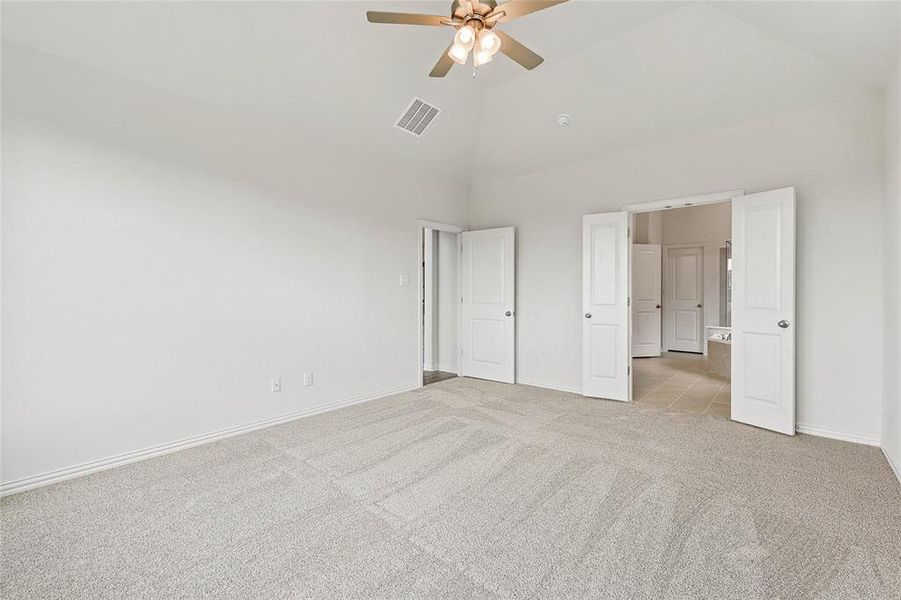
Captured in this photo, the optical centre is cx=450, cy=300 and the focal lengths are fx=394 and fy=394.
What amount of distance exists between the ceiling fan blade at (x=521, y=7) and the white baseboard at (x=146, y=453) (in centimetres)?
352

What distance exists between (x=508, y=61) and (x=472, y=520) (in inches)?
144

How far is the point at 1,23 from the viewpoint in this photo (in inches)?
88.9

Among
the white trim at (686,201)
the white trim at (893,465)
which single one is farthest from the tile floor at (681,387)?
the white trim at (686,201)

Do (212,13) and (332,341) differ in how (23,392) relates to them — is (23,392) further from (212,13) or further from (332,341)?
(212,13)

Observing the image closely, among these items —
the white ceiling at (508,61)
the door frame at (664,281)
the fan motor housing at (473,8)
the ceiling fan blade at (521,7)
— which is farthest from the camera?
the door frame at (664,281)

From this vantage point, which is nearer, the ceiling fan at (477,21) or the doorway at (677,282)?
the ceiling fan at (477,21)

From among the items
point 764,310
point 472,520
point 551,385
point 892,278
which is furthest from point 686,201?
point 472,520

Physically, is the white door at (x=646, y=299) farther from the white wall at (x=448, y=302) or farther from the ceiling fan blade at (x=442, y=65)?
the ceiling fan blade at (x=442, y=65)

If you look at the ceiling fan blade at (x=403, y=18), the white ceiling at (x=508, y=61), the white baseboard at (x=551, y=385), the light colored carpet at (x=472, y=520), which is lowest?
the light colored carpet at (x=472, y=520)

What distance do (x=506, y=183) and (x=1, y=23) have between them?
453cm

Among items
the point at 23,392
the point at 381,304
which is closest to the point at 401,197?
the point at 381,304

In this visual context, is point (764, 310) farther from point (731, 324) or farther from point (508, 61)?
point (508, 61)

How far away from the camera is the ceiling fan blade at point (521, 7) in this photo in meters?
1.99

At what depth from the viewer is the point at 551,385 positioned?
489 centimetres
